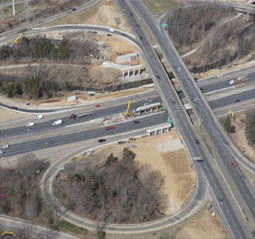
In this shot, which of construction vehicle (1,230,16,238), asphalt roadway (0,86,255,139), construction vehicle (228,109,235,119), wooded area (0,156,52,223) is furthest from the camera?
construction vehicle (228,109,235,119)

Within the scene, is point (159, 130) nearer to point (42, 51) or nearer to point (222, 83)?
point (222, 83)

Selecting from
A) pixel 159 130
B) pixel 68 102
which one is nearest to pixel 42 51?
pixel 68 102

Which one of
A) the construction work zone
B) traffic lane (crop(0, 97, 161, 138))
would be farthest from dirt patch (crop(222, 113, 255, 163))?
traffic lane (crop(0, 97, 161, 138))

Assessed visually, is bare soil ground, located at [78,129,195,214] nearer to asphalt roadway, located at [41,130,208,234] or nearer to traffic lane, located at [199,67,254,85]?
asphalt roadway, located at [41,130,208,234]

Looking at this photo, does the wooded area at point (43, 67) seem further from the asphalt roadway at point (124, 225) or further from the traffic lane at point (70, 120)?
the asphalt roadway at point (124, 225)

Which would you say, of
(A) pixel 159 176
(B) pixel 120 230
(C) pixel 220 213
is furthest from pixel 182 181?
(B) pixel 120 230

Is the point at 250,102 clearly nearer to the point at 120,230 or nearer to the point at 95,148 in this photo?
the point at 95,148
